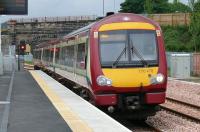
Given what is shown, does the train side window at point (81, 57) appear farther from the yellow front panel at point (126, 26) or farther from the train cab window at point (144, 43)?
the train cab window at point (144, 43)

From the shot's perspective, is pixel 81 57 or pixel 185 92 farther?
pixel 185 92

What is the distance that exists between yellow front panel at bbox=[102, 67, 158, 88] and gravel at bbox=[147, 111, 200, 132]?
146 centimetres

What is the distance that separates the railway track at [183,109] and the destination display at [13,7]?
16.4m

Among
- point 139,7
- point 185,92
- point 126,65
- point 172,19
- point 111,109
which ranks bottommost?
point 185,92

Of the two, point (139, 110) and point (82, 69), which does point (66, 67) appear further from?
point (139, 110)

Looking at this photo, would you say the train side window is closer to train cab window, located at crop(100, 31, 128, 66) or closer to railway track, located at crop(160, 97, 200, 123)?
train cab window, located at crop(100, 31, 128, 66)

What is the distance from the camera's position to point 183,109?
67.7ft

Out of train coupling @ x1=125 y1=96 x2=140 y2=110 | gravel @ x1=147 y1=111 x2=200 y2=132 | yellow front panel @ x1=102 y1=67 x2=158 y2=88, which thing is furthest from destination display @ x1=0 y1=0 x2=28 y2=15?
train coupling @ x1=125 y1=96 x2=140 y2=110

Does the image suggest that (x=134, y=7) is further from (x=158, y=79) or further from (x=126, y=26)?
(x=158, y=79)

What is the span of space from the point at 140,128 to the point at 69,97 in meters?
3.04

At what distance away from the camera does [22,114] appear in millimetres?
13625

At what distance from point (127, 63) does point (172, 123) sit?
2.62 meters

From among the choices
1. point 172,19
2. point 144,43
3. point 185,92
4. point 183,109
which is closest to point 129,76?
point 144,43

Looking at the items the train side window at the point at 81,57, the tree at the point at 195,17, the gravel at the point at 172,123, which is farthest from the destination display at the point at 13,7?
the gravel at the point at 172,123
